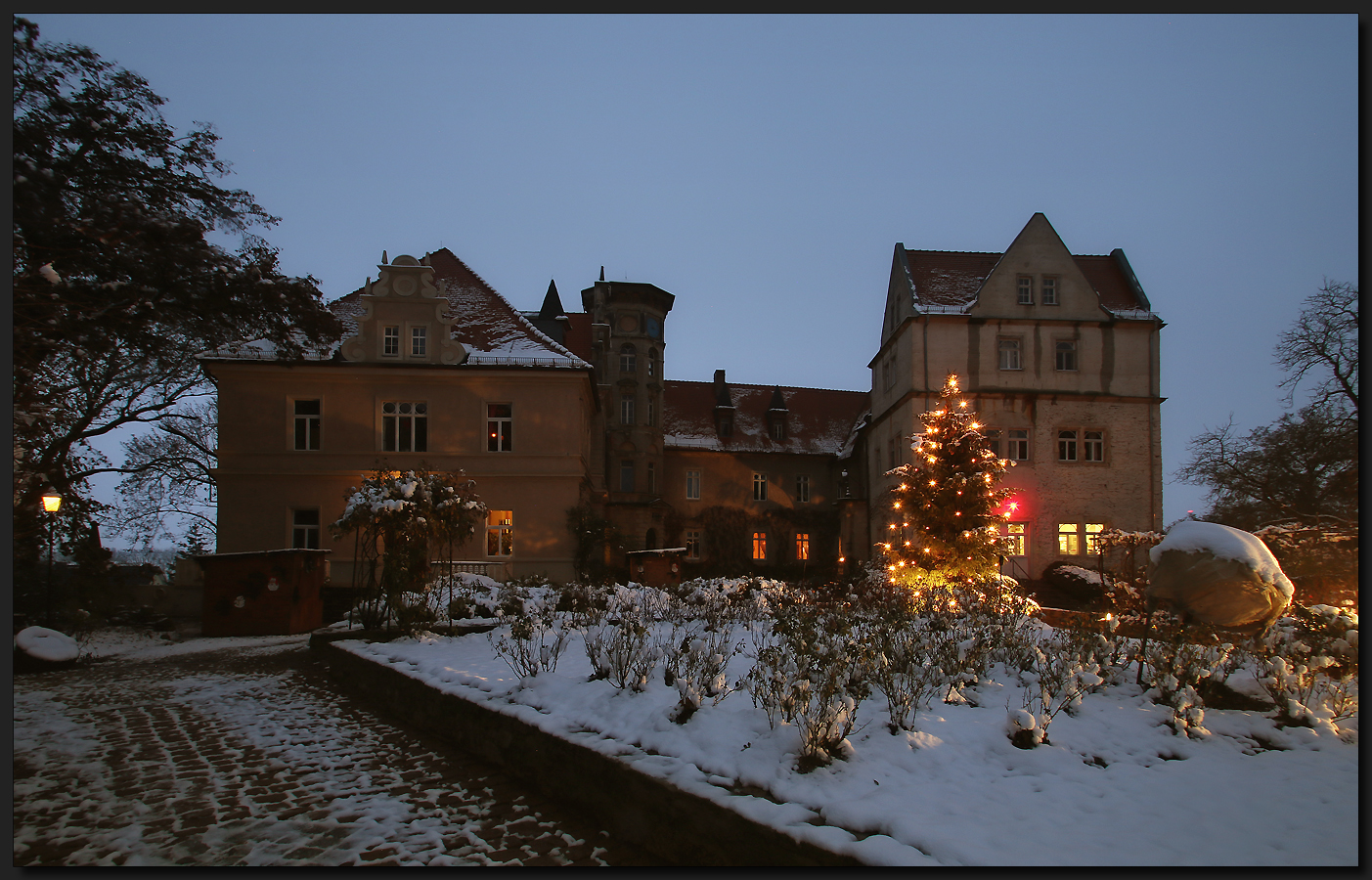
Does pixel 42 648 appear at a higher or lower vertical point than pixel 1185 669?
lower

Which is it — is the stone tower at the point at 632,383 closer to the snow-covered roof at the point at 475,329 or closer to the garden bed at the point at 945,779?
the snow-covered roof at the point at 475,329

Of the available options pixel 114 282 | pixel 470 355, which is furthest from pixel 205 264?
pixel 470 355

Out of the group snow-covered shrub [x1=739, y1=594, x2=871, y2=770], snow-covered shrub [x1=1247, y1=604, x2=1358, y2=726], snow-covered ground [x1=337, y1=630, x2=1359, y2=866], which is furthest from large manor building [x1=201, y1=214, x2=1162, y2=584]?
snow-covered ground [x1=337, y1=630, x2=1359, y2=866]

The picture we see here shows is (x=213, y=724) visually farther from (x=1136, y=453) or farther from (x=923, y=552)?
(x=1136, y=453)

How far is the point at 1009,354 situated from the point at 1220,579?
1012 inches

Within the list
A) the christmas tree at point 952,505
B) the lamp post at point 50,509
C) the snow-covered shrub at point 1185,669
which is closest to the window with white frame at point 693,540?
the christmas tree at point 952,505

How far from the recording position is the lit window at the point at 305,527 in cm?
2534

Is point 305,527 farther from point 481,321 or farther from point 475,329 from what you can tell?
point 481,321

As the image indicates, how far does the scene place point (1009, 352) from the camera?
3108 cm

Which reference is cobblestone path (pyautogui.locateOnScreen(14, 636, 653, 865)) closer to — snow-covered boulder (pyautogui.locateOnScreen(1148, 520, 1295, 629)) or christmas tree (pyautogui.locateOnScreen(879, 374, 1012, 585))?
snow-covered boulder (pyautogui.locateOnScreen(1148, 520, 1295, 629))

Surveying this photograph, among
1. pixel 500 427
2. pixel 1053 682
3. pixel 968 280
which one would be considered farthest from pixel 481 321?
pixel 1053 682

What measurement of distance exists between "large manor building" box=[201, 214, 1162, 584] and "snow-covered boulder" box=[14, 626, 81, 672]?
7625mm

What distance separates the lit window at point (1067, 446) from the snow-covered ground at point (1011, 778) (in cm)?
2566

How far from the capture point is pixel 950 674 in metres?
7.17
